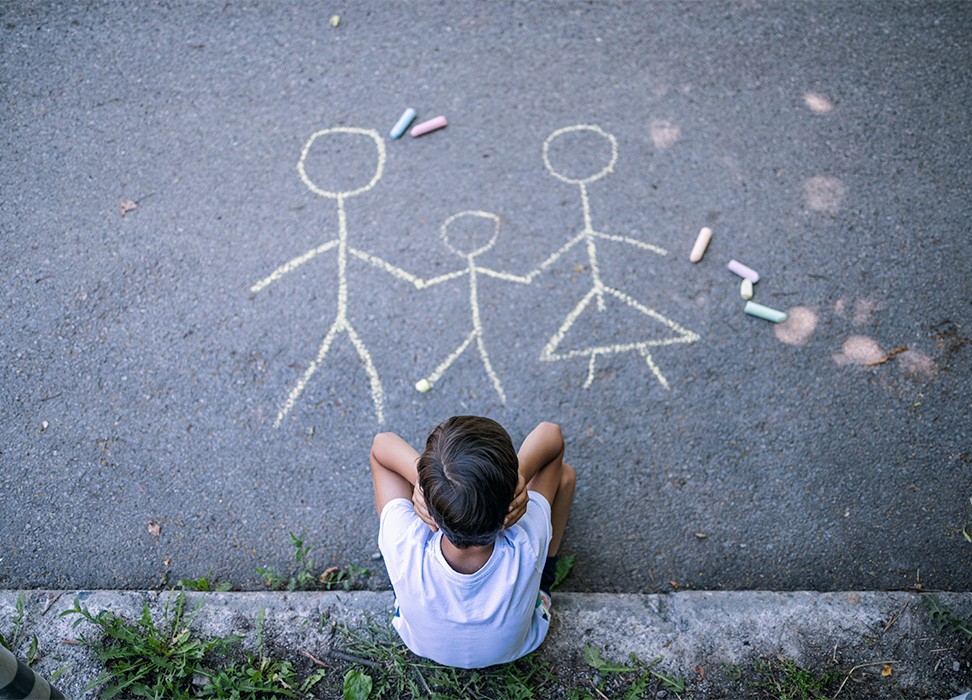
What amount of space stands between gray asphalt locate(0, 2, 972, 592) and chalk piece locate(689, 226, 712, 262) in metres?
0.04

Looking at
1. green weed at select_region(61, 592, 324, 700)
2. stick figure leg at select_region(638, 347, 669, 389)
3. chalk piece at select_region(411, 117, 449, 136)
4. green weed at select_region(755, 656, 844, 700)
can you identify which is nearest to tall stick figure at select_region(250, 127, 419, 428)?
chalk piece at select_region(411, 117, 449, 136)

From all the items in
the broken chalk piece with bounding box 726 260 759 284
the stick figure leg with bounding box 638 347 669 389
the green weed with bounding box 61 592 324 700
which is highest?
the broken chalk piece with bounding box 726 260 759 284

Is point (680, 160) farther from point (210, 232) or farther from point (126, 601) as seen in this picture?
point (126, 601)

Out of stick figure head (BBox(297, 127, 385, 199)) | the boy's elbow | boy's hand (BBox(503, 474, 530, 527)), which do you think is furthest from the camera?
stick figure head (BBox(297, 127, 385, 199))

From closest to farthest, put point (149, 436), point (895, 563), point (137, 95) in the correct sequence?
point (895, 563) → point (149, 436) → point (137, 95)

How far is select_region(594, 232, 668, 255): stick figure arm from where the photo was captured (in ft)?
11.1

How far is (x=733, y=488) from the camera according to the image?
2924 millimetres

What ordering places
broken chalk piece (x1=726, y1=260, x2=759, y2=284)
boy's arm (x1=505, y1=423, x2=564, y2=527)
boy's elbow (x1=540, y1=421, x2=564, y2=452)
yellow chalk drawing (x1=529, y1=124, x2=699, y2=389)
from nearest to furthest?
boy's arm (x1=505, y1=423, x2=564, y2=527) → boy's elbow (x1=540, y1=421, x2=564, y2=452) → yellow chalk drawing (x1=529, y1=124, x2=699, y2=389) → broken chalk piece (x1=726, y1=260, x2=759, y2=284)

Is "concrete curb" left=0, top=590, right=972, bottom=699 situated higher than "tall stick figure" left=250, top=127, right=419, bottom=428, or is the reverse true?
"tall stick figure" left=250, top=127, right=419, bottom=428

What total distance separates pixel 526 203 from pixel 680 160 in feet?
2.73

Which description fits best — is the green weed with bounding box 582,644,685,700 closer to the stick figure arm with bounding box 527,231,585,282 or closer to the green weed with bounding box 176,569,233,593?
the green weed with bounding box 176,569,233,593

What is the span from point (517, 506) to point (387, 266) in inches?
64.9

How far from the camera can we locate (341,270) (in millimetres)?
3332

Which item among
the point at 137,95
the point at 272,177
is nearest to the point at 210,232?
the point at 272,177
